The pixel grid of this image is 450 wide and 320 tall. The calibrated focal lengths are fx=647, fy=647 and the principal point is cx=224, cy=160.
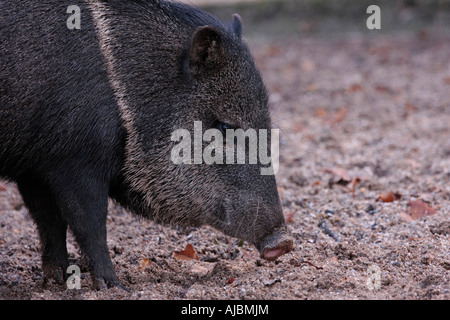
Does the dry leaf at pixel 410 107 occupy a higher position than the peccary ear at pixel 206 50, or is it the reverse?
the peccary ear at pixel 206 50

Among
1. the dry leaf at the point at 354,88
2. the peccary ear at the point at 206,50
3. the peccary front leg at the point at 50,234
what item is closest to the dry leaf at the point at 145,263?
the peccary front leg at the point at 50,234

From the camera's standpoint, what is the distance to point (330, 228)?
14.3 feet

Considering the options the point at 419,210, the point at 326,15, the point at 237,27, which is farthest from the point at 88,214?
the point at 326,15

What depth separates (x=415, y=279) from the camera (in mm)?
3453

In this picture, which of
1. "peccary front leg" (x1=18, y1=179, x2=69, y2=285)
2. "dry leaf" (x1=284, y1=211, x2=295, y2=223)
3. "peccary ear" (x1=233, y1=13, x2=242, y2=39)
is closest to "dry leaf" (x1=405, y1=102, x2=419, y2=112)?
"dry leaf" (x1=284, y1=211, x2=295, y2=223)

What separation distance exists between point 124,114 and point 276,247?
1099 millimetres

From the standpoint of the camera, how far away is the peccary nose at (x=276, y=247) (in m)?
3.53

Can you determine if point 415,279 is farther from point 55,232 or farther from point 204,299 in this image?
point 55,232

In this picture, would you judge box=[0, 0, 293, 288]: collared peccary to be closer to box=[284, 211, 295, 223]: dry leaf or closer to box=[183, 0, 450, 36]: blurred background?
box=[284, 211, 295, 223]: dry leaf

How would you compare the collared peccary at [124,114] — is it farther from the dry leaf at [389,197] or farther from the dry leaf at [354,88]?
the dry leaf at [354,88]

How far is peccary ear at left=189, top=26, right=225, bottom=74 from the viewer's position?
359 cm
